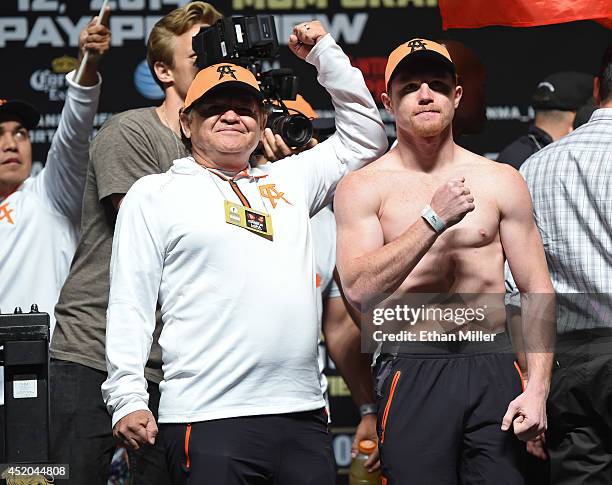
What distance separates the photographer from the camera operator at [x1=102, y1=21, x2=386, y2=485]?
3.32 meters

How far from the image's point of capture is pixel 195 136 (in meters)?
3.63

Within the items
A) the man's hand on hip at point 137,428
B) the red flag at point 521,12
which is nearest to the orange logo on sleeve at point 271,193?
the man's hand on hip at point 137,428

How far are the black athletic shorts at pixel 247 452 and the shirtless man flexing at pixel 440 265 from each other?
272 mm

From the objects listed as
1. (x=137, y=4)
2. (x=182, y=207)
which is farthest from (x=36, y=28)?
(x=182, y=207)

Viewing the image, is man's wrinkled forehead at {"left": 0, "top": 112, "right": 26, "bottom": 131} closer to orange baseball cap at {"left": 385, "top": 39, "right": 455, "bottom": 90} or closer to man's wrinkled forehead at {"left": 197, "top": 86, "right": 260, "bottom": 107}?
man's wrinkled forehead at {"left": 197, "top": 86, "right": 260, "bottom": 107}

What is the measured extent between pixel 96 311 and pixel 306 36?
3.71ft

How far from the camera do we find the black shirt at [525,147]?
17.1 feet

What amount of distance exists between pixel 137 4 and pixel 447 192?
9.56ft

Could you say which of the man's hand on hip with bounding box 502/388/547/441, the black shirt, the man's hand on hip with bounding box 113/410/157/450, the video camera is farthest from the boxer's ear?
the black shirt

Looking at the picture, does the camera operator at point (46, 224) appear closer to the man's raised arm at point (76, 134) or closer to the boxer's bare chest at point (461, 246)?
Result: the man's raised arm at point (76, 134)

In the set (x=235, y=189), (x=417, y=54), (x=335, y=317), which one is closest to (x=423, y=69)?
(x=417, y=54)

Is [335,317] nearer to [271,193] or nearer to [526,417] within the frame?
[271,193]

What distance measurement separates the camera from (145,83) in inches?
231

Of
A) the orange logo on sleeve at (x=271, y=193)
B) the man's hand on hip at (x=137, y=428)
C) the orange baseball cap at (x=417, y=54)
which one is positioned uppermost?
the orange baseball cap at (x=417, y=54)
